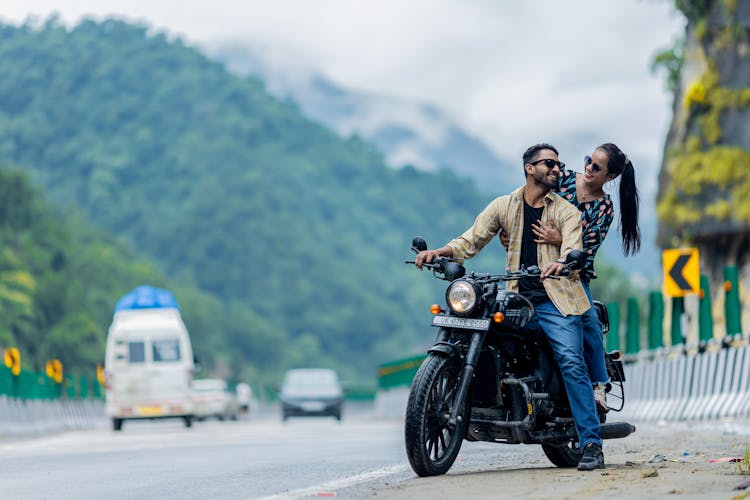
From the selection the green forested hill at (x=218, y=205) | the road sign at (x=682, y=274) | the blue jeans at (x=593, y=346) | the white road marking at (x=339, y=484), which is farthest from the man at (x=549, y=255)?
the green forested hill at (x=218, y=205)

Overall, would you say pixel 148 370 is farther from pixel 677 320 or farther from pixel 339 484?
pixel 339 484

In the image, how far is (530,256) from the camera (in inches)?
342

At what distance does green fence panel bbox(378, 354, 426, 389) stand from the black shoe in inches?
847

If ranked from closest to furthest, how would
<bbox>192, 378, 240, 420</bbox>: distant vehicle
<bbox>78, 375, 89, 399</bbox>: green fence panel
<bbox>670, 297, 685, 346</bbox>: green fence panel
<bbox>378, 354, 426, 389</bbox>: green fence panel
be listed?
<bbox>670, 297, 685, 346</bbox>: green fence panel < <bbox>378, 354, 426, 389</bbox>: green fence panel < <bbox>78, 375, 89, 399</bbox>: green fence panel < <bbox>192, 378, 240, 420</bbox>: distant vehicle

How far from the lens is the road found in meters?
7.41

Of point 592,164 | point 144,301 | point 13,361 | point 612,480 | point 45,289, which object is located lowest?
point 612,480

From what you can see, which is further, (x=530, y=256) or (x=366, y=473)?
(x=366, y=473)

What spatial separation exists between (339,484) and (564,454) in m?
1.55

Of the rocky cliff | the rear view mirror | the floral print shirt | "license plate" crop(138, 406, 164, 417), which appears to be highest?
the rocky cliff

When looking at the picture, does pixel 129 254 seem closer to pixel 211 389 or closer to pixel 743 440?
pixel 211 389

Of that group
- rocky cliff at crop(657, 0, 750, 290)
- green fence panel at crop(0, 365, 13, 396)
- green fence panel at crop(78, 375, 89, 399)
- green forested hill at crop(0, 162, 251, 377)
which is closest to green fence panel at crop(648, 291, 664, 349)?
green fence panel at crop(0, 365, 13, 396)

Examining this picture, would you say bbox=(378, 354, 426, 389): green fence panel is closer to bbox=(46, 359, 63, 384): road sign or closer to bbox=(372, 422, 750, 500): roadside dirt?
bbox=(46, 359, 63, 384): road sign

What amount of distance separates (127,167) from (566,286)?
552 ft

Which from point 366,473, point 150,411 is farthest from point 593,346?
point 150,411
